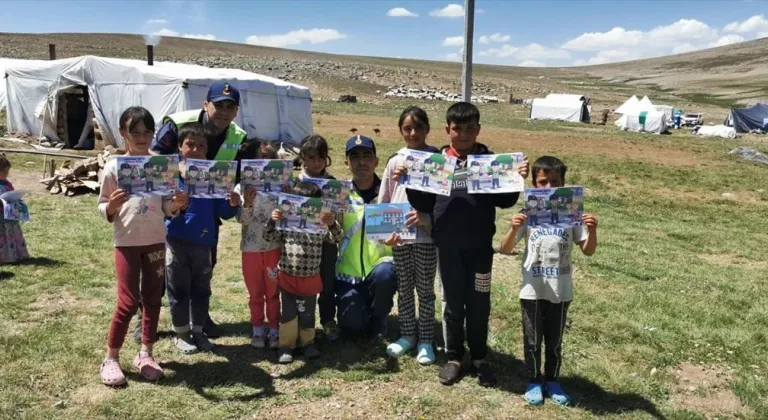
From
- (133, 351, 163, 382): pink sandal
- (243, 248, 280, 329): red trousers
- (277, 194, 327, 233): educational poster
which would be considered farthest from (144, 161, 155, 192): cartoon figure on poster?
(133, 351, 163, 382): pink sandal

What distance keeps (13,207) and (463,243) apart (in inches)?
215

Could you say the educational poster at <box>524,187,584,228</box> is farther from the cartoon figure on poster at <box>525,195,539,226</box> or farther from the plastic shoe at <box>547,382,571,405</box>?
the plastic shoe at <box>547,382,571,405</box>

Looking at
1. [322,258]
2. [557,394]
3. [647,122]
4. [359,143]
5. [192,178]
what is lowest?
[557,394]

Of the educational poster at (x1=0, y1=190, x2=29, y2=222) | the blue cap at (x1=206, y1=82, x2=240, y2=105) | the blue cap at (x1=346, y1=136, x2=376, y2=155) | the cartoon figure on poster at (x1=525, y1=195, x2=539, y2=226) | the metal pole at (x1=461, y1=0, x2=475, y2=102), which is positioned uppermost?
the metal pole at (x1=461, y1=0, x2=475, y2=102)

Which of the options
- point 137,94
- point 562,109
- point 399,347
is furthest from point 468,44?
point 562,109

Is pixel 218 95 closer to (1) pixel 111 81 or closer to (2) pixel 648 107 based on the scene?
(1) pixel 111 81

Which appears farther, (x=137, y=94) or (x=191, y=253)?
(x=137, y=94)

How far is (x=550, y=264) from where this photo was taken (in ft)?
12.5

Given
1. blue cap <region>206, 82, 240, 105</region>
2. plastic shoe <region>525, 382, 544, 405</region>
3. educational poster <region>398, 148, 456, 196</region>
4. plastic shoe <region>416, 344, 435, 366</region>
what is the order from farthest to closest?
plastic shoe <region>416, 344, 435, 366</region>
blue cap <region>206, 82, 240, 105</region>
plastic shoe <region>525, 382, 544, 405</region>
educational poster <region>398, 148, 456, 196</region>

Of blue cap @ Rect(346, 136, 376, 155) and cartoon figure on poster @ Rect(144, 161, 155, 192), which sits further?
blue cap @ Rect(346, 136, 376, 155)

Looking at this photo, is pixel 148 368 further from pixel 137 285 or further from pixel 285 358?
pixel 285 358

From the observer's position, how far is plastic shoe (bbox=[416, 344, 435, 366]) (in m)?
4.52

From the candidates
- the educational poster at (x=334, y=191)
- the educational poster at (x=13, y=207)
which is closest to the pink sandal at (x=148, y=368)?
the educational poster at (x=334, y=191)

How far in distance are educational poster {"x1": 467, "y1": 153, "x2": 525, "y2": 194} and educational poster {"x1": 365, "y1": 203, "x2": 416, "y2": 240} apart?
25.0 inches
